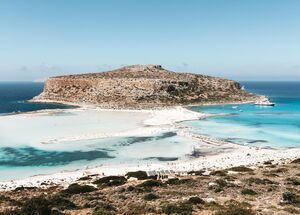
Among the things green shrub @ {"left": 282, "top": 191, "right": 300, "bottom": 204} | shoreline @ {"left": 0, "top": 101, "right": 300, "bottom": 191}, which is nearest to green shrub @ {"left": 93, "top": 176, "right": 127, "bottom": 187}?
shoreline @ {"left": 0, "top": 101, "right": 300, "bottom": 191}

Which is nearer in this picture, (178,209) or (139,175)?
(178,209)

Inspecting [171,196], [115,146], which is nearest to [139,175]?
[171,196]

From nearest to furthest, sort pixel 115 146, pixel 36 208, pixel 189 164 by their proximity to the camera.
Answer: pixel 36 208 < pixel 189 164 < pixel 115 146

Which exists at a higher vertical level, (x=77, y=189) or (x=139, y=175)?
(x=77, y=189)

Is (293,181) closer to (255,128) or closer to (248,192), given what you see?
(248,192)

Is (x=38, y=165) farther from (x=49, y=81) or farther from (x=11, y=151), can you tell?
Answer: (x=49, y=81)

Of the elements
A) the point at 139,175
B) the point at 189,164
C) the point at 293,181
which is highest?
the point at 293,181

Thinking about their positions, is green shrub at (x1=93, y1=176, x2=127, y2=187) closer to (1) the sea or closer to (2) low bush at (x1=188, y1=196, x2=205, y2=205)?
(2) low bush at (x1=188, y1=196, x2=205, y2=205)
